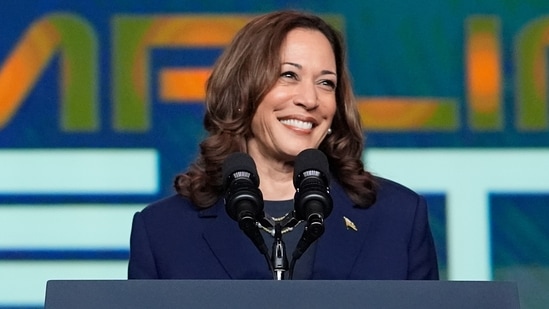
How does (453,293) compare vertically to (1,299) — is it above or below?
below

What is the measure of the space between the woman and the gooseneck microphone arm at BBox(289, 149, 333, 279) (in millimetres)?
487

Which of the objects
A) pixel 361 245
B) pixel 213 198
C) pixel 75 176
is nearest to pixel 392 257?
pixel 361 245

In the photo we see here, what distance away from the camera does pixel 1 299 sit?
3.60 m

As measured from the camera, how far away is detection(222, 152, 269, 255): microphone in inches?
75.4

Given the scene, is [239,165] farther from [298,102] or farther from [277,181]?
[277,181]

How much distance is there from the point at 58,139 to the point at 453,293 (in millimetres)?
2183

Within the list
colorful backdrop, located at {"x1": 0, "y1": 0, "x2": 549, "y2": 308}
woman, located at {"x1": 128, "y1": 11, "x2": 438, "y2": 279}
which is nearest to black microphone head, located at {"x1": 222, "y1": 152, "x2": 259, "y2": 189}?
woman, located at {"x1": 128, "y1": 11, "x2": 438, "y2": 279}

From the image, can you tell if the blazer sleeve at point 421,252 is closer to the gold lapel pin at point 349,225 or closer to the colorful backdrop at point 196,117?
the gold lapel pin at point 349,225

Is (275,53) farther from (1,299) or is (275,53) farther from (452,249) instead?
(1,299)

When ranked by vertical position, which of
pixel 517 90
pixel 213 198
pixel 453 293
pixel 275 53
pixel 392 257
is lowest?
pixel 453 293

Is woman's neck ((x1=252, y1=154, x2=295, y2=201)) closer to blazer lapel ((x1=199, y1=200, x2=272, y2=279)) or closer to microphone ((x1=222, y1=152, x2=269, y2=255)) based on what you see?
blazer lapel ((x1=199, y1=200, x2=272, y2=279))

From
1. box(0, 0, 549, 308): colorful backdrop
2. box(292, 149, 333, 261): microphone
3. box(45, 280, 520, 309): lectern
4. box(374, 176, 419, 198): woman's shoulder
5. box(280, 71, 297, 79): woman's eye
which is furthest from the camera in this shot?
box(0, 0, 549, 308): colorful backdrop

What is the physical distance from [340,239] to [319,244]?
5 centimetres

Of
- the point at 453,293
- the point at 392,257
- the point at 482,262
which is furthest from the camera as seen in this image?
the point at 482,262
